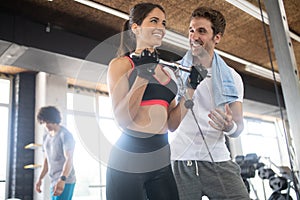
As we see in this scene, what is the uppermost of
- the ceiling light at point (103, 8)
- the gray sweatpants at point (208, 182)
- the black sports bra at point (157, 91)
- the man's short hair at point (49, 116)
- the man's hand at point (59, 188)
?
the ceiling light at point (103, 8)

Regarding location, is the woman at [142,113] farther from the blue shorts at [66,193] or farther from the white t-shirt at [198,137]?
the blue shorts at [66,193]

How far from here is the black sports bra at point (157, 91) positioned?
37.3 inches

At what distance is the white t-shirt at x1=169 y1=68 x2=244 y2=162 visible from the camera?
1166 mm

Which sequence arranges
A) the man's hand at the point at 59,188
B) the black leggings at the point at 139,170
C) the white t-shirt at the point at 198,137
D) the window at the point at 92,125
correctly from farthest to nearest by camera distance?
the man's hand at the point at 59,188 → the white t-shirt at the point at 198,137 → the black leggings at the point at 139,170 → the window at the point at 92,125

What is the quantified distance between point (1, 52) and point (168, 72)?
110 inches

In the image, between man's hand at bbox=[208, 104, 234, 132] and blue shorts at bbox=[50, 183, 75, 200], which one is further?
blue shorts at bbox=[50, 183, 75, 200]

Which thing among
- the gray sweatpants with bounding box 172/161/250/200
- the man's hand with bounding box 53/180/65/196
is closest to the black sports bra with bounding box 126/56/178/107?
the gray sweatpants with bounding box 172/161/250/200

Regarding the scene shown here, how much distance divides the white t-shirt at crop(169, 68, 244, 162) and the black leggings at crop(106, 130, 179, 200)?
16 centimetres

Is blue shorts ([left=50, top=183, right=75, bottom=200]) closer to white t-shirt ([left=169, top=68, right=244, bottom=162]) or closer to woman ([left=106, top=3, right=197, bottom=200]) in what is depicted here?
white t-shirt ([left=169, top=68, right=244, bottom=162])

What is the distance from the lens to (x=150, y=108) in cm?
98

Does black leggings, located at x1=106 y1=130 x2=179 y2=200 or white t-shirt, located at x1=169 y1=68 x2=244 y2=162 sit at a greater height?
white t-shirt, located at x1=169 y1=68 x2=244 y2=162

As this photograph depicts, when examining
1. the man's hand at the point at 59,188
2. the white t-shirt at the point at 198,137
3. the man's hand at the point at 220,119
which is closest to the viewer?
the man's hand at the point at 220,119

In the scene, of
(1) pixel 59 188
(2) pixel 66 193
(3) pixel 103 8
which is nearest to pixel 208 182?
(1) pixel 59 188

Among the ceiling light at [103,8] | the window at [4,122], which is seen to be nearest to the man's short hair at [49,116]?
the ceiling light at [103,8]
